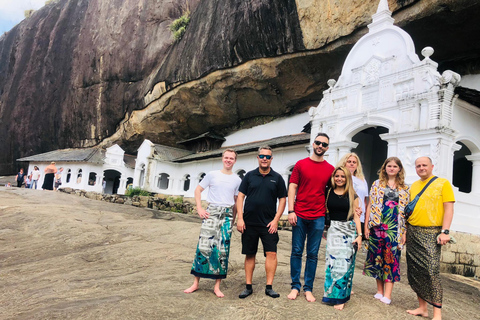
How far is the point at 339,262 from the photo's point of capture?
10.7ft

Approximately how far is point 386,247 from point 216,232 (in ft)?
6.05

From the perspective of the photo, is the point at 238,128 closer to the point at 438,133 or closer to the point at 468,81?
the point at 468,81

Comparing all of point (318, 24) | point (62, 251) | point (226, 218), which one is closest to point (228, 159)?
point (226, 218)

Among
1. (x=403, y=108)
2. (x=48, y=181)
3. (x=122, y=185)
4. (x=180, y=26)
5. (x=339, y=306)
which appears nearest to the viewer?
(x=339, y=306)

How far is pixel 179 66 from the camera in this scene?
19.0 m

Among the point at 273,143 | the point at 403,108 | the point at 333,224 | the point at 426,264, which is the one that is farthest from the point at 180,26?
the point at 426,264

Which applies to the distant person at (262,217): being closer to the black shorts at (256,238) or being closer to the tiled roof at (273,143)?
the black shorts at (256,238)

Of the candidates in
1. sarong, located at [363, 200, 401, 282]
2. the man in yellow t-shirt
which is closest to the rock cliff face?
the man in yellow t-shirt

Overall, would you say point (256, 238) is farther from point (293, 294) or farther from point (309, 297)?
point (309, 297)

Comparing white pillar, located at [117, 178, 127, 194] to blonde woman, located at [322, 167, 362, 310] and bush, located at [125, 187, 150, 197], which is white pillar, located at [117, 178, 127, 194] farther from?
blonde woman, located at [322, 167, 362, 310]

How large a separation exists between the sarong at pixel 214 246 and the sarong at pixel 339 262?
1085 mm

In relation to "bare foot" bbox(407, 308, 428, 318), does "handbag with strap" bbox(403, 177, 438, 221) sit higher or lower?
higher

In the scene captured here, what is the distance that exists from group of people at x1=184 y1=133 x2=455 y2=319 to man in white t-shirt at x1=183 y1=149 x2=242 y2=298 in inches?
0.4

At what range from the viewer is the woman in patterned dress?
346 centimetres
